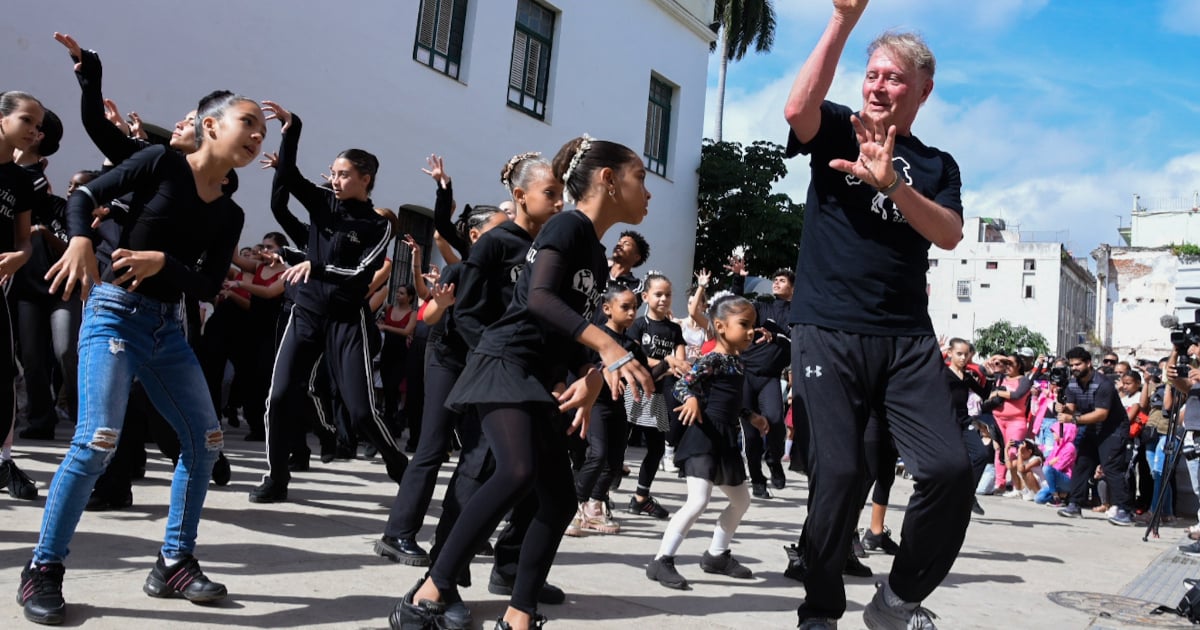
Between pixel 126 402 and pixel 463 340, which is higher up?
pixel 463 340

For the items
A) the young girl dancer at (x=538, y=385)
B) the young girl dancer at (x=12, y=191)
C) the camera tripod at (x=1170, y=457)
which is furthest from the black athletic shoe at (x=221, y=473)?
the camera tripod at (x=1170, y=457)

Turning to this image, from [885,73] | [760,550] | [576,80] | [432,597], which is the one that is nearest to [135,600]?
[432,597]

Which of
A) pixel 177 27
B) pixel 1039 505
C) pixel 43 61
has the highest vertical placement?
pixel 177 27

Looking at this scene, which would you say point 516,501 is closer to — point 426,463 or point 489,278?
point 489,278

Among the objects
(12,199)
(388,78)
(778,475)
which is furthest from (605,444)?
(388,78)

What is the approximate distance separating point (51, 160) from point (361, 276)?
6691 millimetres

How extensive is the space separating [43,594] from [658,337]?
16.1 feet

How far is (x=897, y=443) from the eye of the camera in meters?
3.64

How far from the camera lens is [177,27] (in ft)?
40.5

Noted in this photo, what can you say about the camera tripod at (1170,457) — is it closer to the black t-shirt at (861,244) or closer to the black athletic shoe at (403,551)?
the black t-shirt at (861,244)

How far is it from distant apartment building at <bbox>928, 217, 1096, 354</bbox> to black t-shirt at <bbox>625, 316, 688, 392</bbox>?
76.1m

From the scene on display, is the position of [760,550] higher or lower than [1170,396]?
lower

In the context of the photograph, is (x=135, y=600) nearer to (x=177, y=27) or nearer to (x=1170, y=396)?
(x=177, y=27)

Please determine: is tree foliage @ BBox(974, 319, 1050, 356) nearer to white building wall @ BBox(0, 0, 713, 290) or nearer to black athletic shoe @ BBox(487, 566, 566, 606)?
white building wall @ BBox(0, 0, 713, 290)
